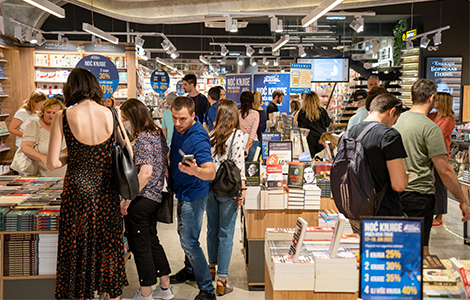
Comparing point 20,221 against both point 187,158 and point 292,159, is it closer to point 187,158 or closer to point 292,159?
point 187,158

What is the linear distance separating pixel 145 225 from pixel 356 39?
11.4 metres

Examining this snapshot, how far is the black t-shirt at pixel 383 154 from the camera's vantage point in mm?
2479

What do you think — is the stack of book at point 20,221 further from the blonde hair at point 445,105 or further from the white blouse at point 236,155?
the blonde hair at point 445,105

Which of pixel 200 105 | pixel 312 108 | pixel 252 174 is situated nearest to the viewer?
pixel 252 174

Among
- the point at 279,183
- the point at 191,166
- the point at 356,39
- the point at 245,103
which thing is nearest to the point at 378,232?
the point at 191,166

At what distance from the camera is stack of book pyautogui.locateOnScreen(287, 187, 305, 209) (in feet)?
12.0

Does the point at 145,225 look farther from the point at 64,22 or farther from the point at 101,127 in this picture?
the point at 64,22

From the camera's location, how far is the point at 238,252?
495cm

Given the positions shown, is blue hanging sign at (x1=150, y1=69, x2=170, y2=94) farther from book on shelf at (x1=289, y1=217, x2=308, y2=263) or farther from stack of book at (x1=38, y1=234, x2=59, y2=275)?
book on shelf at (x1=289, y1=217, x2=308, y2=263)

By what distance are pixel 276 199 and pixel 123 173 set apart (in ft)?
4.91

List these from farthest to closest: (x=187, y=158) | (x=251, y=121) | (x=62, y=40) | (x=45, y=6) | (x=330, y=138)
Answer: (x=62, y=40)
(x=251, y=121)
(x=45, y=6)
(x=330, y=138)
(x=187, y=158)

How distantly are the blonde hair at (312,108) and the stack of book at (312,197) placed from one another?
3.57 m

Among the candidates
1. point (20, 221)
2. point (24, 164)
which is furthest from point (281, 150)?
point (24, 164)

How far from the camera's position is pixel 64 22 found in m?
14.5
